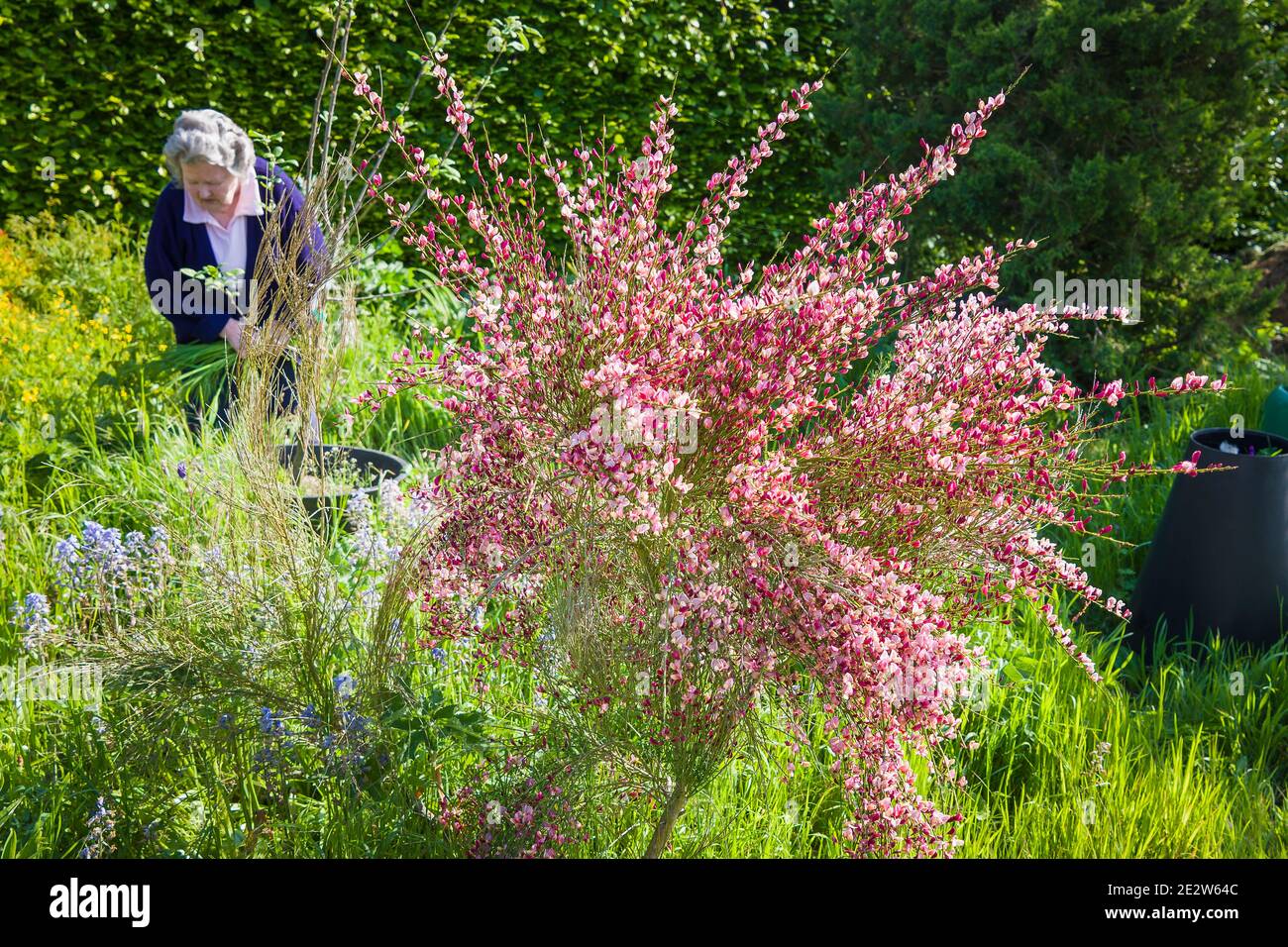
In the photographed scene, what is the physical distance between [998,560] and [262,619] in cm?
162

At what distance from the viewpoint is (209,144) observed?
4230 mm

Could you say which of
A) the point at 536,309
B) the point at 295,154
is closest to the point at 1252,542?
the point at 536,309

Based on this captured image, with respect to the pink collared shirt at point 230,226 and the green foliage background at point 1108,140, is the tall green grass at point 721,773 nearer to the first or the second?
the pink collared shirt at point 230,226

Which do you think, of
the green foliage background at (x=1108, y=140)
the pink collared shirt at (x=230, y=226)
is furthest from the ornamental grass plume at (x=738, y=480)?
the green foliage background at (x=1108, y=140)

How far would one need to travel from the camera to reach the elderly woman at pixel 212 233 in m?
4.35

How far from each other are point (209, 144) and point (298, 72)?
3085 millimetres

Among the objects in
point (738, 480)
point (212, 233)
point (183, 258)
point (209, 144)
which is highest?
point (209, 144)

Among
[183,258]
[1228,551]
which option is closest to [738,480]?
[1228,551]

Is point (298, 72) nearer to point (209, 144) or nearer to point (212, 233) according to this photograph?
point (212, 233)

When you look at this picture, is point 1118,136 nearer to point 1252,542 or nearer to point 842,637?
point 1252,542

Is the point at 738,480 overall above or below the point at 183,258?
below

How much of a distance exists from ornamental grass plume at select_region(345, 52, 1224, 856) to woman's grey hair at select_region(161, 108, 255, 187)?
236 cm

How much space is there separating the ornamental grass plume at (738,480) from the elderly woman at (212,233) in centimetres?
243

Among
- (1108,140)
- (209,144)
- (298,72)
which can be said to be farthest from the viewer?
(298,72)
